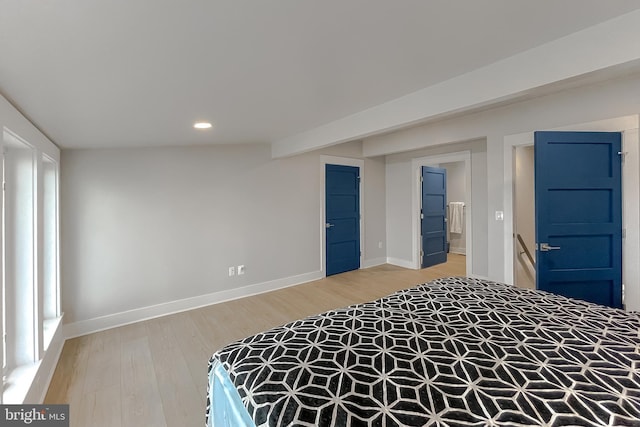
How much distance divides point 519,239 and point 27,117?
502 cm

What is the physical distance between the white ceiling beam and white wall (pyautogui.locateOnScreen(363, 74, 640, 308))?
77.2 inches

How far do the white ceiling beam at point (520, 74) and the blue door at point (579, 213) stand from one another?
4.01ft

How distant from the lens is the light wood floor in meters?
1.90

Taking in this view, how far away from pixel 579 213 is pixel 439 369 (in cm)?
247

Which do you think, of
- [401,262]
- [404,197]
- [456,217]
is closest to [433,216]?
[404,197]

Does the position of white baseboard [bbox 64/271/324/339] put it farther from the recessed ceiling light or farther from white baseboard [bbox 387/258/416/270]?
the recessed ceiling light

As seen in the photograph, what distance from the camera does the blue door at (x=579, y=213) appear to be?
253 centimetres

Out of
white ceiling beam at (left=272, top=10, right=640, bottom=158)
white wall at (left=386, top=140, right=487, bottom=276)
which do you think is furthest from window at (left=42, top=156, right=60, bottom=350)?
white wall at (left=386, top=140, right=487, bottom=276)

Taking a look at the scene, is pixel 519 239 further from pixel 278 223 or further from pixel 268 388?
pixel 268 388

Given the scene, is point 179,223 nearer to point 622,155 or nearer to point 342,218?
point 342,218

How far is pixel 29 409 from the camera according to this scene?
1.61 m

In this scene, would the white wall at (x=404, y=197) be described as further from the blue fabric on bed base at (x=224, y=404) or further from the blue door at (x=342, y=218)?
the blue fabric on bed base at (x=224, y=404)

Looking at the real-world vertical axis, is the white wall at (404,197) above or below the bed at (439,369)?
above

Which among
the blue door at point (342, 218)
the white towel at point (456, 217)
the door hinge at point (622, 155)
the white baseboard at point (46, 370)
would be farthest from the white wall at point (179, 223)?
the white towel at point (456, 217)
